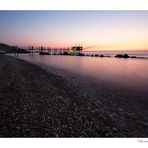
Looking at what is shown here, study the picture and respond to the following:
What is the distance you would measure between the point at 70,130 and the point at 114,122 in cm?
171

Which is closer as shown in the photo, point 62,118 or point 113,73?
Answer: point 62,118

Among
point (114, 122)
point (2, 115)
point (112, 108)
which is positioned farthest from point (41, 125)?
point (112, 108)

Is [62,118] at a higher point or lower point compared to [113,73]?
higher

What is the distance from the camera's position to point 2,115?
438 cm

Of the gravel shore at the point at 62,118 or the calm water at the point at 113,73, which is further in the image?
the calm water at the point at 113,73

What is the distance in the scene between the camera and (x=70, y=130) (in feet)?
13.0

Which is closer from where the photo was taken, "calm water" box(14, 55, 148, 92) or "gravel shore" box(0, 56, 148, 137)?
"gravel shore" box(0, 56, 148, 137)

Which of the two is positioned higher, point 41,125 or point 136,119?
point 41,125

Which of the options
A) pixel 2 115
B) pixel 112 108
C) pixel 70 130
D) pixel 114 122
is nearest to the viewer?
pixel 70 130

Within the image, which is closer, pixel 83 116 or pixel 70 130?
pixel 70 130
